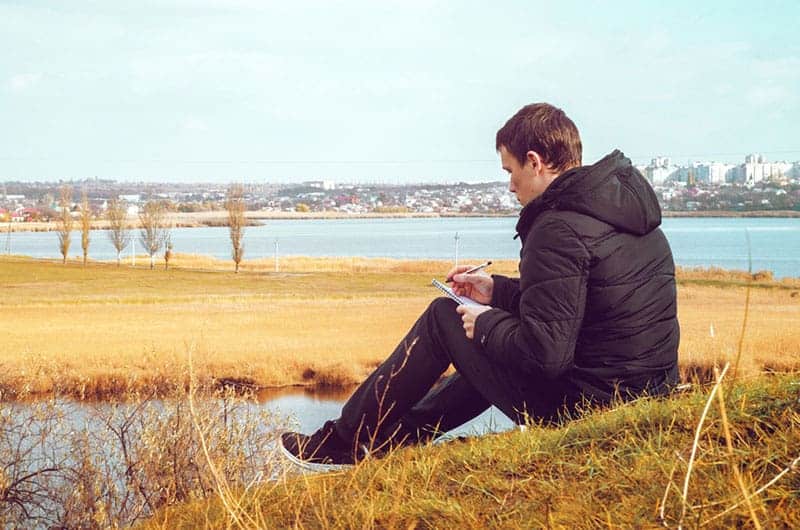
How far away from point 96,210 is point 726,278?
443ft

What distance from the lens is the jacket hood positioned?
3.36 meters

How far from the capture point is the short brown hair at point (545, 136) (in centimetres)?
355

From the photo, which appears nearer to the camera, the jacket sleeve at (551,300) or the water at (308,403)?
the jacket sleeve at (551,300)

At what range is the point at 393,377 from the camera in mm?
3787

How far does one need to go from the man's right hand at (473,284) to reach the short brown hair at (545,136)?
0.64 metres

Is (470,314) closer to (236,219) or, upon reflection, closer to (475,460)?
(475,460)

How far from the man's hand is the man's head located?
447mm

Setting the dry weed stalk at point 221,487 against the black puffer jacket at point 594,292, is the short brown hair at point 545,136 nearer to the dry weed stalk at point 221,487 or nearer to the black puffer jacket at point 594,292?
the black puffer jacket at point 594,292

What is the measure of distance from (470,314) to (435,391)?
59 cm

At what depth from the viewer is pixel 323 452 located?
3.88 metres

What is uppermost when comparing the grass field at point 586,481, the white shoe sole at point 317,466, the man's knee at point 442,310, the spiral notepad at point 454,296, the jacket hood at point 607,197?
the jacket hood at point 607,197

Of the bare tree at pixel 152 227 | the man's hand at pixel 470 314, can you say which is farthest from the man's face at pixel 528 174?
the bare tree at pixel 152 227

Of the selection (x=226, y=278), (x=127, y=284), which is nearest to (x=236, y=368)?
(x=127, y=284)

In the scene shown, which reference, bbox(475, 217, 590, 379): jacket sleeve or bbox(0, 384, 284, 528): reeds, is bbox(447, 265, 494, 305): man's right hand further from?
bbox(0, 384, 284, 528): reeds
